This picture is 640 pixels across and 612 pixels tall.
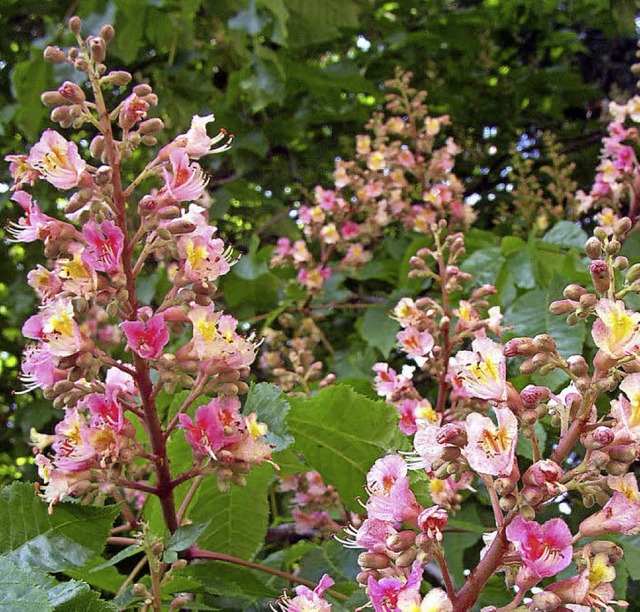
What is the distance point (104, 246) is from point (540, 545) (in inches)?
27.0

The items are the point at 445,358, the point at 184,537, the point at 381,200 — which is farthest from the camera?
the point at 381,200

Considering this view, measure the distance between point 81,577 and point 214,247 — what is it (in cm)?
57

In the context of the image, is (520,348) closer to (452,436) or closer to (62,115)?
(452,436)

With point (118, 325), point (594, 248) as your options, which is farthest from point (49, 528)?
point (594, 248)

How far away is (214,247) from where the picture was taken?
1.13 m

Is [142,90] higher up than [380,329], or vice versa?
[142,90]

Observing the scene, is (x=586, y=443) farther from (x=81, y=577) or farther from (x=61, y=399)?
(x=81, y=577)

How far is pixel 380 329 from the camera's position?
2.27 m

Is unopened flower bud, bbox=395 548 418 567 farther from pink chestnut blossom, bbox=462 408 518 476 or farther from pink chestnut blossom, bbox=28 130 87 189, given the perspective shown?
pink chestnut blossom, bbox=28 130 87 189

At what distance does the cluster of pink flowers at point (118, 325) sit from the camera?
3.45 feet

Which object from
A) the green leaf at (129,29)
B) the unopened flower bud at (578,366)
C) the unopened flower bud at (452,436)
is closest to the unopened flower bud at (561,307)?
the unopened flower bud at (578,366)

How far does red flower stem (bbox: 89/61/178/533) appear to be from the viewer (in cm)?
108

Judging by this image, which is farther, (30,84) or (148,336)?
(30,84)

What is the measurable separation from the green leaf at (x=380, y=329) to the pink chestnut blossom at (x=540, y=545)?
4.40 feet
